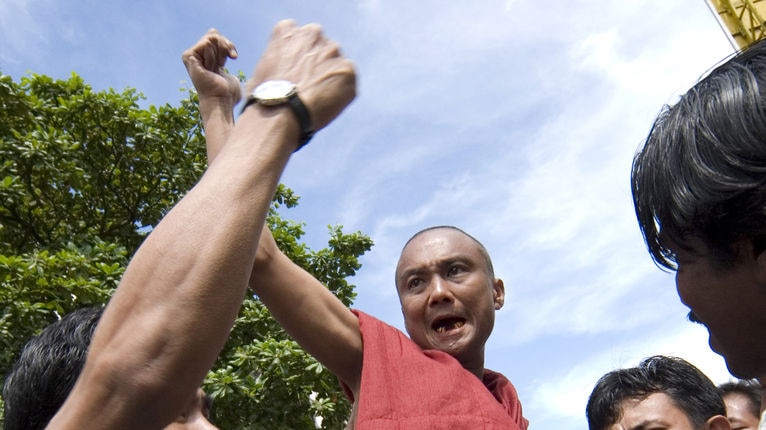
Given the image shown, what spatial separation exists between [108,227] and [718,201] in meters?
9.83

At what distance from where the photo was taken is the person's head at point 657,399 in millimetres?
3154

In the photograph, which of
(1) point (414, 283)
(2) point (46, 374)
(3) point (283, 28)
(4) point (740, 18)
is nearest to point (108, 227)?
(1) point (414, 283)

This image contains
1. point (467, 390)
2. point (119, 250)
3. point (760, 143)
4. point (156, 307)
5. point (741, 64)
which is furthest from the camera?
point (119, 250)

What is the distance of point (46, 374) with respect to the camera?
1.82 metres

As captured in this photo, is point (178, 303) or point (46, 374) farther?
point (46, 374)

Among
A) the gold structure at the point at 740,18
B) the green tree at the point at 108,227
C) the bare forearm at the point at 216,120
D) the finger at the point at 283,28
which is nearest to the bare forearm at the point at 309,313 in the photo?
the bare forearm at the point at 216,120

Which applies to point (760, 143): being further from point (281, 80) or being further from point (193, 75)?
point (193, 75)

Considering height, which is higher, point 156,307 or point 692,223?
point 692,223

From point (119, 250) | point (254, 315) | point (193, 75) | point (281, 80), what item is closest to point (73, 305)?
point (119, 250)

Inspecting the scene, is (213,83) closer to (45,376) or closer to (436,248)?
(45,376)

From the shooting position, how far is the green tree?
788 cm

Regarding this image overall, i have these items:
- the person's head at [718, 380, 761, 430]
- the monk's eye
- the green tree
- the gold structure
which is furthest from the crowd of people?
the gold structure

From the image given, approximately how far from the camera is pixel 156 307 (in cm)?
103

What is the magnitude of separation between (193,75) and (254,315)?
293 inches
